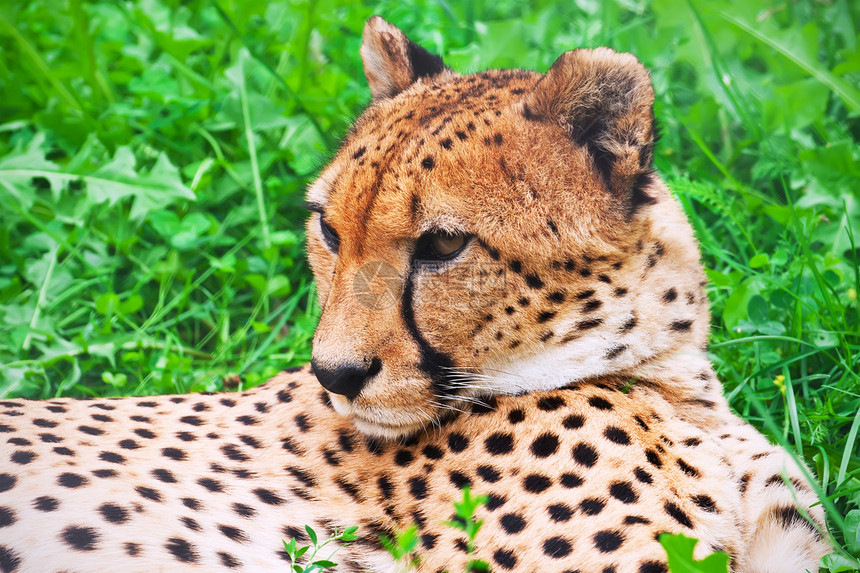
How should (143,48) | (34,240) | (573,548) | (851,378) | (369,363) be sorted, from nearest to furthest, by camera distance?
(573,548)
(369,363)
(851,378)
(34,240)
(143,48)

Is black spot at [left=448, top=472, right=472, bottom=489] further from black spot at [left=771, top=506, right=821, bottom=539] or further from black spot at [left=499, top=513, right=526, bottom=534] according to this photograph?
black spot at [left=771, top=506, right=821, bottom=539]

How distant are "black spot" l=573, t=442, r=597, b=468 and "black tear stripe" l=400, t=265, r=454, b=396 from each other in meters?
0.37

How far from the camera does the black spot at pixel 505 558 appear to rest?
1.84 meters

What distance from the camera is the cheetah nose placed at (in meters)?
1.92

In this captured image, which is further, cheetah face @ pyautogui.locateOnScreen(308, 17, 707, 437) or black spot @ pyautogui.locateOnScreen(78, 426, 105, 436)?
black spot @ pyautogui.locateOnScreen(78, 426, 105, 436)

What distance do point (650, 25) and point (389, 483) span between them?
374 centimetres

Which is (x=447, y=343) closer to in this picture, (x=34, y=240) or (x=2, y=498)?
(x=2, y=498)

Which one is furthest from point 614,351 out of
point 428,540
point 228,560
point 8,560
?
point 8,560

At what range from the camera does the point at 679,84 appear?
4281 mm

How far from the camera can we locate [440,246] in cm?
202

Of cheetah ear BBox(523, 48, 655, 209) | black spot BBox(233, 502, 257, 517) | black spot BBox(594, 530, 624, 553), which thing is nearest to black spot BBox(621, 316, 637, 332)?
cheetah ear BBox(523, 48, 655, 209)

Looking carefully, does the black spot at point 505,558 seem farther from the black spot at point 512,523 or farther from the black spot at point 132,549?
the black spot at point 132,549

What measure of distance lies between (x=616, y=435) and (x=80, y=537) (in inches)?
50.5

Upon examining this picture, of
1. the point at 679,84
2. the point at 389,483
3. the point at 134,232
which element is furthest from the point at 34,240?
the point at 679,84
